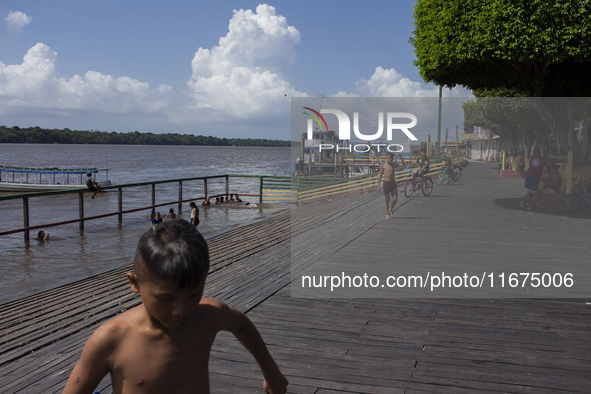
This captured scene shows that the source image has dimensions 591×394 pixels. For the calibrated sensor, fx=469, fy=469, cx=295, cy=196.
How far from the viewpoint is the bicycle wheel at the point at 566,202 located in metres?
12.1

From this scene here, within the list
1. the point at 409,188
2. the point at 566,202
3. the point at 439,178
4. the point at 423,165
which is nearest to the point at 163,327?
the point at 423,165

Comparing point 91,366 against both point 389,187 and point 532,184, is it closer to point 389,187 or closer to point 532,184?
point 389,187

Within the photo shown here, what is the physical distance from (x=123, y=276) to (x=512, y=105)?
1007 inches

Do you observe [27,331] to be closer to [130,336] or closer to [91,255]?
[130,336]

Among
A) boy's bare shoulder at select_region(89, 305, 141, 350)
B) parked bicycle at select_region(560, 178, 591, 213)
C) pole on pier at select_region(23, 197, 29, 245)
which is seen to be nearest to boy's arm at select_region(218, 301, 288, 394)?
boy's bare shoulder at select_region(89, 305, 141, 350)

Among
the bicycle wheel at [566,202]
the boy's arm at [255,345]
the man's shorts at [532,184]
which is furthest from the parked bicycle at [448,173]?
the boy's arm at [255,345]

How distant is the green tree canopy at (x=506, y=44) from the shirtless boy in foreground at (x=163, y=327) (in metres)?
11.0

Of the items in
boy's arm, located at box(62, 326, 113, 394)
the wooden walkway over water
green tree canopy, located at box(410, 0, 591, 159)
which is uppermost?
green tree canopy, located at box(410, 0, 591, 159)

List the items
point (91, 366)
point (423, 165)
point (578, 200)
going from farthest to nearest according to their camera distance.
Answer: point (578, 200), point (423, 165), point (91, 366)

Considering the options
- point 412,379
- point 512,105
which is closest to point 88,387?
point 412,379

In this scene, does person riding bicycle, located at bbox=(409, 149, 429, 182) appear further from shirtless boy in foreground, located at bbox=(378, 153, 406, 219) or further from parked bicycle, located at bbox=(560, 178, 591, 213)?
parked bicycle, located at bbox=(560, 178, 591, 213)

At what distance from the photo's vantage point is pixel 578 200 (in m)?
12.0

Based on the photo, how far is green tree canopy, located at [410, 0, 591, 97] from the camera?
10.1 meters

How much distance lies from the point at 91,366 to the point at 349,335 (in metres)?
3.10
